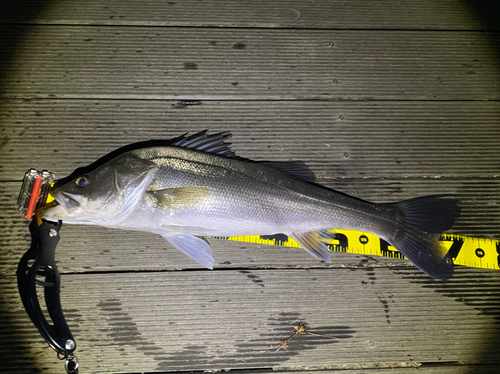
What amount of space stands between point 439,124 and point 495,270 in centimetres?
126

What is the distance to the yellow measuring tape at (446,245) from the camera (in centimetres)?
227

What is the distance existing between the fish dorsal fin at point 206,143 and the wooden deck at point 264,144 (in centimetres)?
23

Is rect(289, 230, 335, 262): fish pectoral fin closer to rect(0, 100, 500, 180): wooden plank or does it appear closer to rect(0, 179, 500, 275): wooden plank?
rect(0, 179, 500, 275): wooden plank

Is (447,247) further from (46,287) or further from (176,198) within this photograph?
(46,287)

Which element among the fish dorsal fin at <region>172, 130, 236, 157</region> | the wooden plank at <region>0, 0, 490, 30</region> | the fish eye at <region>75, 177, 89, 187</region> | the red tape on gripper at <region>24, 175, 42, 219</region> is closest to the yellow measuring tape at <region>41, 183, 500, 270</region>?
the fish dorsal fin at <region>172, 130, 236, 157</region>

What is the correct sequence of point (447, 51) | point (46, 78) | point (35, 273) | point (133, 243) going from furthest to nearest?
1. point (447, 51)
2. point (46, 78)
3. point (133, 243)
4. point (35, 273)

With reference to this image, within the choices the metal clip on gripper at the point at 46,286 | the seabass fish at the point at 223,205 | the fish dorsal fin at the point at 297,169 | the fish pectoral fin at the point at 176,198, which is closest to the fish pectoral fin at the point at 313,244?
the seabass fish at the point at 223,205

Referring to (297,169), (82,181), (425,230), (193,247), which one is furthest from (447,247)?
(82,181)

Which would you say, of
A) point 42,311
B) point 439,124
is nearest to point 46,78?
point 42,311

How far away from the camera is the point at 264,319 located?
7.32ft

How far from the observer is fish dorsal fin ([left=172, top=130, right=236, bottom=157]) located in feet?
7.18

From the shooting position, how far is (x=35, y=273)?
6.68 ft

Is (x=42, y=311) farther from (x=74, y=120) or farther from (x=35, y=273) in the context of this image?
(x=74, y=120)

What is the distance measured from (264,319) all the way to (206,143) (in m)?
1.41
